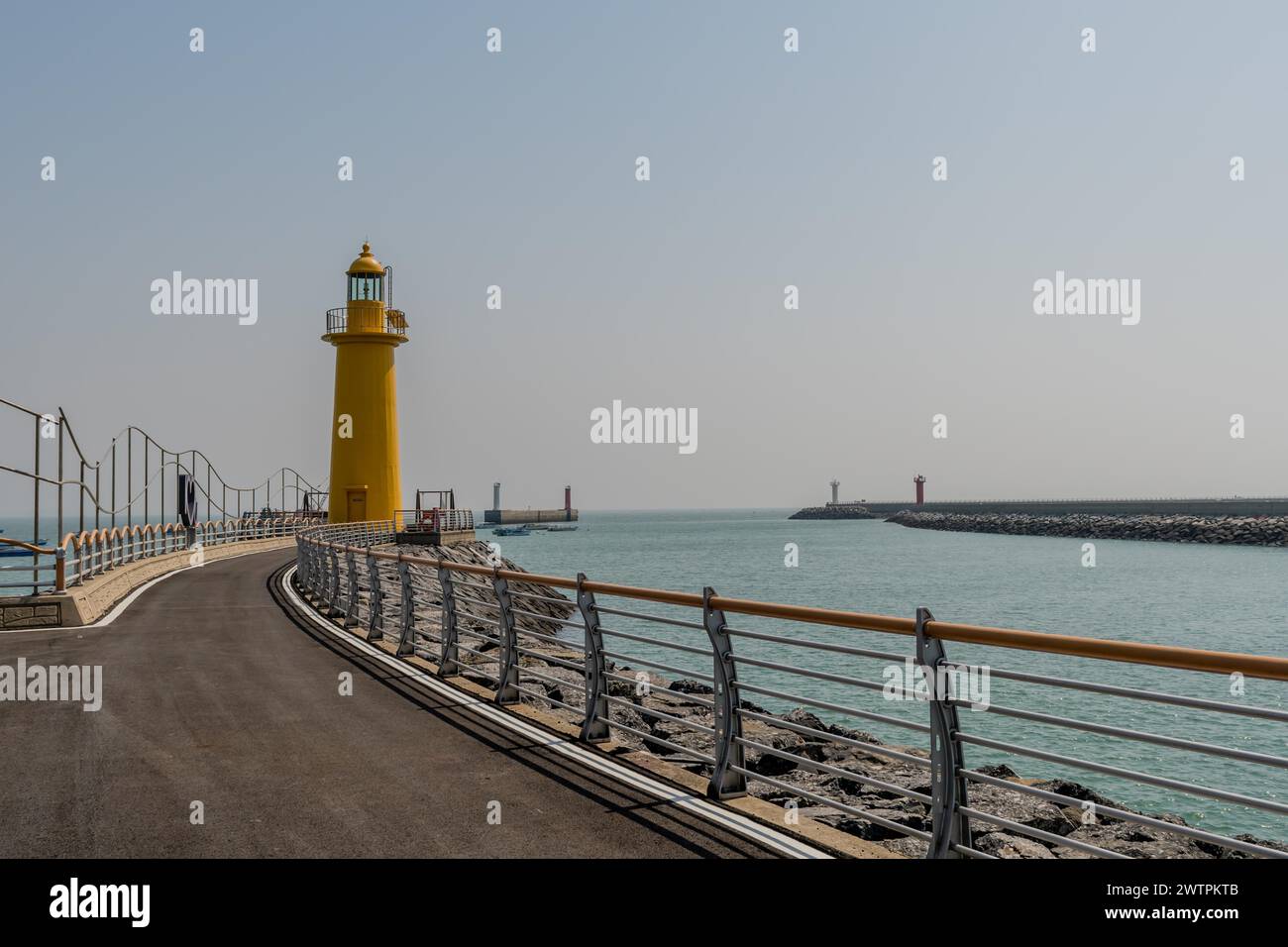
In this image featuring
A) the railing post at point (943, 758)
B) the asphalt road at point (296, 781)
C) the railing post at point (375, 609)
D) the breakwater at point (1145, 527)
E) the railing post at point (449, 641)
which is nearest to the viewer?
the railing post at point (943, 758)

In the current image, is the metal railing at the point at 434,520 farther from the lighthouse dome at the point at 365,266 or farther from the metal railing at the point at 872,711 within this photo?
the metal railing at the point at 872,711

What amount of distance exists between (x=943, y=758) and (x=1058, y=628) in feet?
105

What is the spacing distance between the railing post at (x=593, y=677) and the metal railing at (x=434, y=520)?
136ft

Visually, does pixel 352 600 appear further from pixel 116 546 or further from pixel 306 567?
pixel 116 546

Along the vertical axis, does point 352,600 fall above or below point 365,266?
below

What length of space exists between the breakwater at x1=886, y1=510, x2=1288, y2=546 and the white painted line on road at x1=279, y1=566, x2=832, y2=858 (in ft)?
294

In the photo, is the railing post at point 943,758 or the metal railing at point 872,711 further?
the railing post at point 943,758

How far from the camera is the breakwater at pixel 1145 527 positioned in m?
87.9

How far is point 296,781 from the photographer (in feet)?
23.8
